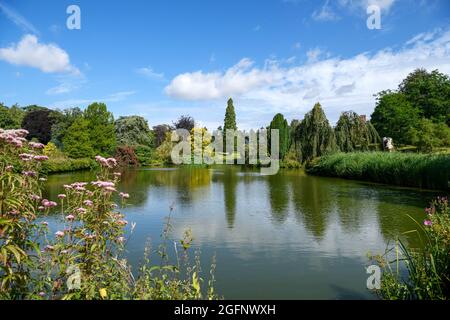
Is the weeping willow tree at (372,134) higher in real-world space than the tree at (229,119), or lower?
lower

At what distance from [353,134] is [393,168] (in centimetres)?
872

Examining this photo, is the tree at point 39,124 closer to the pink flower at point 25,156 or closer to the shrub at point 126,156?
the shrub at point 126,156

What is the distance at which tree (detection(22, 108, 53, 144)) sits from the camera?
39469 mm

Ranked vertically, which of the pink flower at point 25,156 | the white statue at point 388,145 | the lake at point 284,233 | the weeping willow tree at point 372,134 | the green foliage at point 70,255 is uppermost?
the weeping willow tree at point 372,134

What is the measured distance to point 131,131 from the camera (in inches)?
1510

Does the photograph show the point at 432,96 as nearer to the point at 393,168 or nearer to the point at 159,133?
the point at 393,168

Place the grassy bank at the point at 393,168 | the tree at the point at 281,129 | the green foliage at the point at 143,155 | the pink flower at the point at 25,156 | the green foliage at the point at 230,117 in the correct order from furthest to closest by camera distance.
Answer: the green foliage at the point at 230,117 → the tree at the point at 281,129 → the green foliage at the point at 143,155 → the grassy bank at the point at 393,168 → the pink flower at the point at 25,156

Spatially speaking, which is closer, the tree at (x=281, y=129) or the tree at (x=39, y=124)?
the tree at (x=281, y=129)

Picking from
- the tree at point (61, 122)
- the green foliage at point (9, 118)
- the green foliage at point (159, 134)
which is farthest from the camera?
the green foliage at point (159, 134)

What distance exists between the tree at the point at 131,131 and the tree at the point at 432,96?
26469 mm

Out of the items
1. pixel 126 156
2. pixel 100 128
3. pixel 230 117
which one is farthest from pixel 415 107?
pixel 100 128

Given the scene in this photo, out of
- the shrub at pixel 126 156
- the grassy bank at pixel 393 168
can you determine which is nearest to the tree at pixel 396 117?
the grassy bank at pixel 393 168

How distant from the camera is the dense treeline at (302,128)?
79.2ft

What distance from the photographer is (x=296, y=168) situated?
89.1ft
